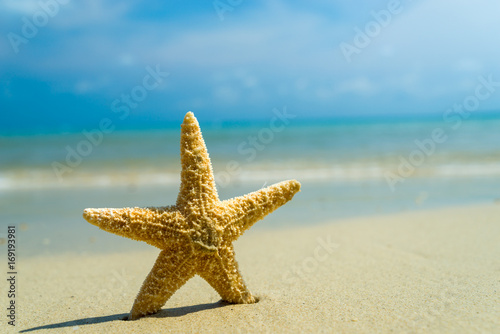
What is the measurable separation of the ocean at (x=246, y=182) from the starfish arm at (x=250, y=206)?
134 millimetres

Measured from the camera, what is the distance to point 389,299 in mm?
3748

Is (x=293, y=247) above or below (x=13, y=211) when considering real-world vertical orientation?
below

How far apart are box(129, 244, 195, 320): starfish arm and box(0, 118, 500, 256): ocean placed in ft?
2.86

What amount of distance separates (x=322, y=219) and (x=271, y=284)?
3.61 m

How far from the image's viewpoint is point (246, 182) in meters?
14.1

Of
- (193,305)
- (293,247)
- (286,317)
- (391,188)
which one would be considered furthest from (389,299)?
(391,188)

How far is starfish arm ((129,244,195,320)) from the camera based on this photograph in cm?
343

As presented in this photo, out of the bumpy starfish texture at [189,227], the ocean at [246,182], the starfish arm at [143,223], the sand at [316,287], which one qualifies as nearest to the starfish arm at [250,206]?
the bumpy starfish texture at [189,227]

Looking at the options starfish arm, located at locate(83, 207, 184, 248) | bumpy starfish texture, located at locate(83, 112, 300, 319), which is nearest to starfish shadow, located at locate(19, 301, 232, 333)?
bumpy starfish texture, located at locate(83, 112, 300, 319)

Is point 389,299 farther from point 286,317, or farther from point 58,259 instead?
point 58,259

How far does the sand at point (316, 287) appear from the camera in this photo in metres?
3.35

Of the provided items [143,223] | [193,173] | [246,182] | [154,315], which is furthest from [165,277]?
[246,182]

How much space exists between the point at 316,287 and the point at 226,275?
109 centimetres

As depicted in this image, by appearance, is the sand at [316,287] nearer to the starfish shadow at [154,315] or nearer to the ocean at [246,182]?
the starfish shadow at [154,315]
